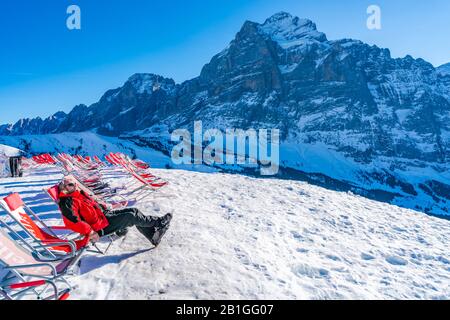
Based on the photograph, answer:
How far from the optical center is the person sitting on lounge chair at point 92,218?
13.1 feet

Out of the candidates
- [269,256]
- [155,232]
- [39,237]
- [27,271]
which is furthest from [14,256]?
[269,256]

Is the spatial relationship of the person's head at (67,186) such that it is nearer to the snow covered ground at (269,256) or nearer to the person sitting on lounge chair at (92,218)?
the person sitting on lounge chair at (92,218)

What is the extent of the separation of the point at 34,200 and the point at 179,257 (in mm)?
6104

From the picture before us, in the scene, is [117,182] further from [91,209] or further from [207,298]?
[207,298]

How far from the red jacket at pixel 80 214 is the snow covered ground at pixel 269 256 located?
572 mm

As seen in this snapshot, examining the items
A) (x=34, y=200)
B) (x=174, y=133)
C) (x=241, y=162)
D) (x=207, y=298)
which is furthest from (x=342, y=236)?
(x=174, y=133)

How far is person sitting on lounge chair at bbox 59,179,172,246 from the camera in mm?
3990

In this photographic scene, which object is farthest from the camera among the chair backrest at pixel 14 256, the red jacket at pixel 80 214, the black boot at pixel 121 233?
Answer: the black boot at pixel 121 233

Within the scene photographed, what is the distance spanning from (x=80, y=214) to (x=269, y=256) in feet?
9.33

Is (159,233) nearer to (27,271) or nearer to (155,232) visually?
(155,232)

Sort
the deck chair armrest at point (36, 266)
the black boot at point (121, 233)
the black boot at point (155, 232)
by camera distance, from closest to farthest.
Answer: the deck chair armrest at point (36, 266) < the black boot at point (155, 232) < the black boot at point (121, 233)

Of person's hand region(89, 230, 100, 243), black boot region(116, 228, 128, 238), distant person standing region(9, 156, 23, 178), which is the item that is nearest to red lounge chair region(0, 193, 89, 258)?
person's hand region(89, 230, 100, 243)

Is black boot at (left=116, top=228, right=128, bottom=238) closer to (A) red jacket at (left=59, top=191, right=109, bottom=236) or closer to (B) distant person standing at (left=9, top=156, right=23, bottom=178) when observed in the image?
(A) red jacket at (left=59, top=191, right=109, bottom=236)

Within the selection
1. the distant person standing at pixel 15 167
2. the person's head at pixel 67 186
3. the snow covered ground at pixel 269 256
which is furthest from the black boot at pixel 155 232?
the distant person standing at pixel 15 167
